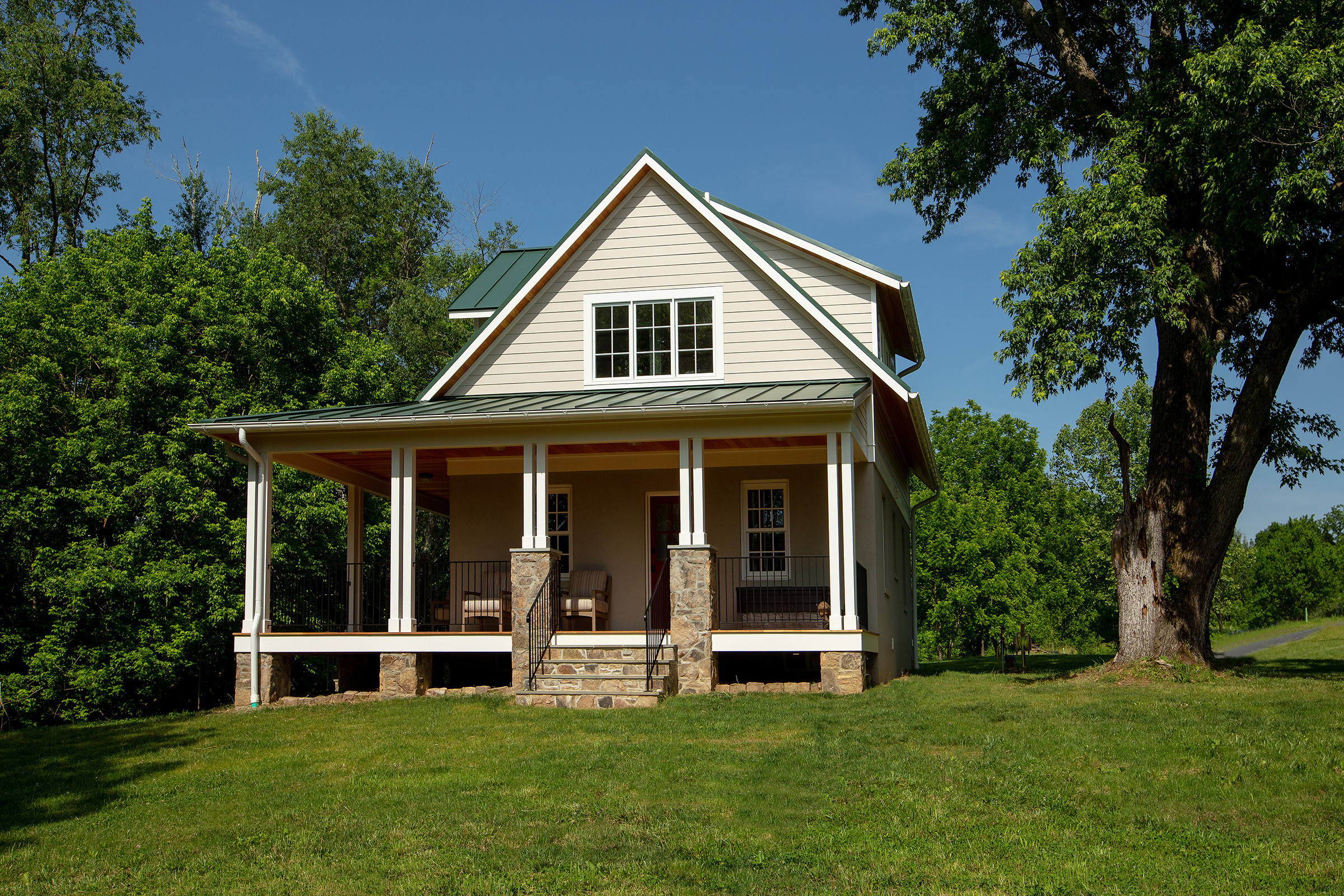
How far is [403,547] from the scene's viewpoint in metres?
14.5

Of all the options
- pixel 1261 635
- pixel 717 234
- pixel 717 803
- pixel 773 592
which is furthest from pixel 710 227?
pixel 1261 635

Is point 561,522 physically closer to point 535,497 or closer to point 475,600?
point 475,600

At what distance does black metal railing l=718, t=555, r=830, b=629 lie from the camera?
15.3 m

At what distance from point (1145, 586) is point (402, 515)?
32.7ft

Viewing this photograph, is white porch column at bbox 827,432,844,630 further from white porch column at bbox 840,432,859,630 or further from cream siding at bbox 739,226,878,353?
cream siding at bbox 739,226,878,353

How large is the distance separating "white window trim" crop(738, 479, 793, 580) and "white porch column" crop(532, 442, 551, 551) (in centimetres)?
347

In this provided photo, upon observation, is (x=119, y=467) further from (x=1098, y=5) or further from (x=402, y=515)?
(x=1098, y=5)

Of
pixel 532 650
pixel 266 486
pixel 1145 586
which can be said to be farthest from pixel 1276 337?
pixel 266 486

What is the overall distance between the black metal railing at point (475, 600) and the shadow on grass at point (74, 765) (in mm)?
4189

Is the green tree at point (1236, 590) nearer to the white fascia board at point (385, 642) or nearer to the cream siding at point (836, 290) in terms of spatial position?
the cream siding at point (836, 290)

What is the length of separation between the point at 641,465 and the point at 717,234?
145 inches

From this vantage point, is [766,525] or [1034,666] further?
[1034,666]

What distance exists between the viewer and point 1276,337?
1391 centimetres

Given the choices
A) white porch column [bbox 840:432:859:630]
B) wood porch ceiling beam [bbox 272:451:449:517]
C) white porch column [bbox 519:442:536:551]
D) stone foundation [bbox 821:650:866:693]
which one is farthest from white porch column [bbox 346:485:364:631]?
white porch column [bbox 840:432:859:630]
